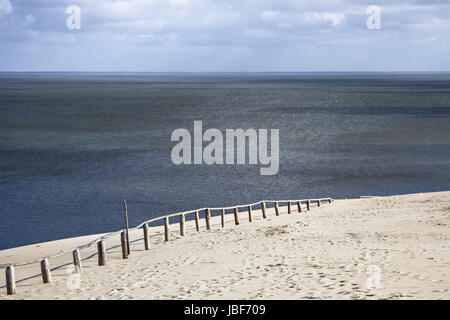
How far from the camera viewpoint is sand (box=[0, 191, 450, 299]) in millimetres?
12617

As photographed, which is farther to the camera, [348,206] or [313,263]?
[348,206]

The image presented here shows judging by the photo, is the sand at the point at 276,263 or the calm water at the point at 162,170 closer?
the sand at the point at 276,263

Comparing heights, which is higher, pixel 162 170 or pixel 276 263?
pixel 276 263

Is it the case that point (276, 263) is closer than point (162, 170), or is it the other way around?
point (276, 263)

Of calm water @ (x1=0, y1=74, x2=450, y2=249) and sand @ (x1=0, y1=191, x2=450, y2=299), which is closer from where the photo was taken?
sand @ (x1=0, y1=191, x2=450, y2=299)

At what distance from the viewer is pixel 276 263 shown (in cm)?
1566

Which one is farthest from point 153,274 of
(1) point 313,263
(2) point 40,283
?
(1) point 313,263

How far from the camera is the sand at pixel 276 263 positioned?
12.6 m

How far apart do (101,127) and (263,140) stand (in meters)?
29.9
